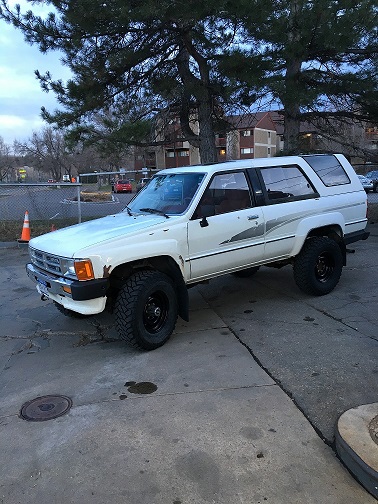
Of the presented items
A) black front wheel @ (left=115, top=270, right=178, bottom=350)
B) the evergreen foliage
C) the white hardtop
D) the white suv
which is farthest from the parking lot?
the evergreen foliage

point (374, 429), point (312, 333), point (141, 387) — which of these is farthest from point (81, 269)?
point (374, 429)

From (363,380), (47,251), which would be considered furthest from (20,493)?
(363,380)

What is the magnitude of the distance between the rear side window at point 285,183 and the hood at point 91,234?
1.64 meters

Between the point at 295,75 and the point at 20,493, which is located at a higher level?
the point at 295,75

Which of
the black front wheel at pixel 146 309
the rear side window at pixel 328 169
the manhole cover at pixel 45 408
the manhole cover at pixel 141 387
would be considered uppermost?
the rear side window at pixel 328 169

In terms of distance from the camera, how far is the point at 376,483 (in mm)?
2332

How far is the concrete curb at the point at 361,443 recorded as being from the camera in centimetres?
239

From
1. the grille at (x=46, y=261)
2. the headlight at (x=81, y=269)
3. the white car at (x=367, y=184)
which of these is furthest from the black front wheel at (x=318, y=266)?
the white car at (x=367, y=184)

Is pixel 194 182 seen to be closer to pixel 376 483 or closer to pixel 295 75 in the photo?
pixel 376 483

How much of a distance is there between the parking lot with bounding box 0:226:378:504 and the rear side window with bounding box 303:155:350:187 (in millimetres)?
1746

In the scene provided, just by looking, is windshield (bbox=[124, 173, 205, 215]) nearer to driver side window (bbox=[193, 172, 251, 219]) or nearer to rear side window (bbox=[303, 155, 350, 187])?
driver side window (bbox=[193, 172, 251, 219])

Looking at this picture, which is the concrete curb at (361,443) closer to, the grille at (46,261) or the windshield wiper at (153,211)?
the windshield wiper at (153,211)

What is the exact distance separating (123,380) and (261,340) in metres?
1.60

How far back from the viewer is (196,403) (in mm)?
3350
